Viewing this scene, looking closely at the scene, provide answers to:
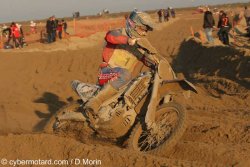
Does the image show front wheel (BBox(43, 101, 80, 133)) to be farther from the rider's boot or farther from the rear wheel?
the rider's boot

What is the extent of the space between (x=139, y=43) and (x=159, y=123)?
1110 millimetres

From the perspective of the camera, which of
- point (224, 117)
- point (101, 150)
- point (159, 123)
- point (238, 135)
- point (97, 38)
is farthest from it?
point (97, 38)

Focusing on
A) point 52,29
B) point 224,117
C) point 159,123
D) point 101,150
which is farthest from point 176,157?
point 52,29

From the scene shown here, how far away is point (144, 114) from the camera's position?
258 inches

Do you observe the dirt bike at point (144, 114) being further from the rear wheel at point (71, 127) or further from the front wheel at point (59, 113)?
the front wheel at point (59, 113)

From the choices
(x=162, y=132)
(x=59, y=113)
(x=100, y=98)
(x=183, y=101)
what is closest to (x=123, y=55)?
(x=100, y=98)

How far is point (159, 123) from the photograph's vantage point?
6312 mm

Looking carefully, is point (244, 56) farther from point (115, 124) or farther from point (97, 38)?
point (97, 38)

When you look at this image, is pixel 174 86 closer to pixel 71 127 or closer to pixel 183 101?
pixel 71 127

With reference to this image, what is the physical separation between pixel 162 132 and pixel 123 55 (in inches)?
51.1

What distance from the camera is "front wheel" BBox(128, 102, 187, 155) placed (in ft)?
19.5

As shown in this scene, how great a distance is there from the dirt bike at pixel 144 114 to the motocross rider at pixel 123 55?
11cm

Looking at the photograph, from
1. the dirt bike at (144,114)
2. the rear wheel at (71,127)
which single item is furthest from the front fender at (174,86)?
the rear wheel at (71,127)

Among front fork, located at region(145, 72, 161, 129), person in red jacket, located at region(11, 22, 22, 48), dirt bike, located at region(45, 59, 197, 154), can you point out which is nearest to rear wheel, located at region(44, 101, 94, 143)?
dirt bike, located at region(45, 59, 197, 154)
